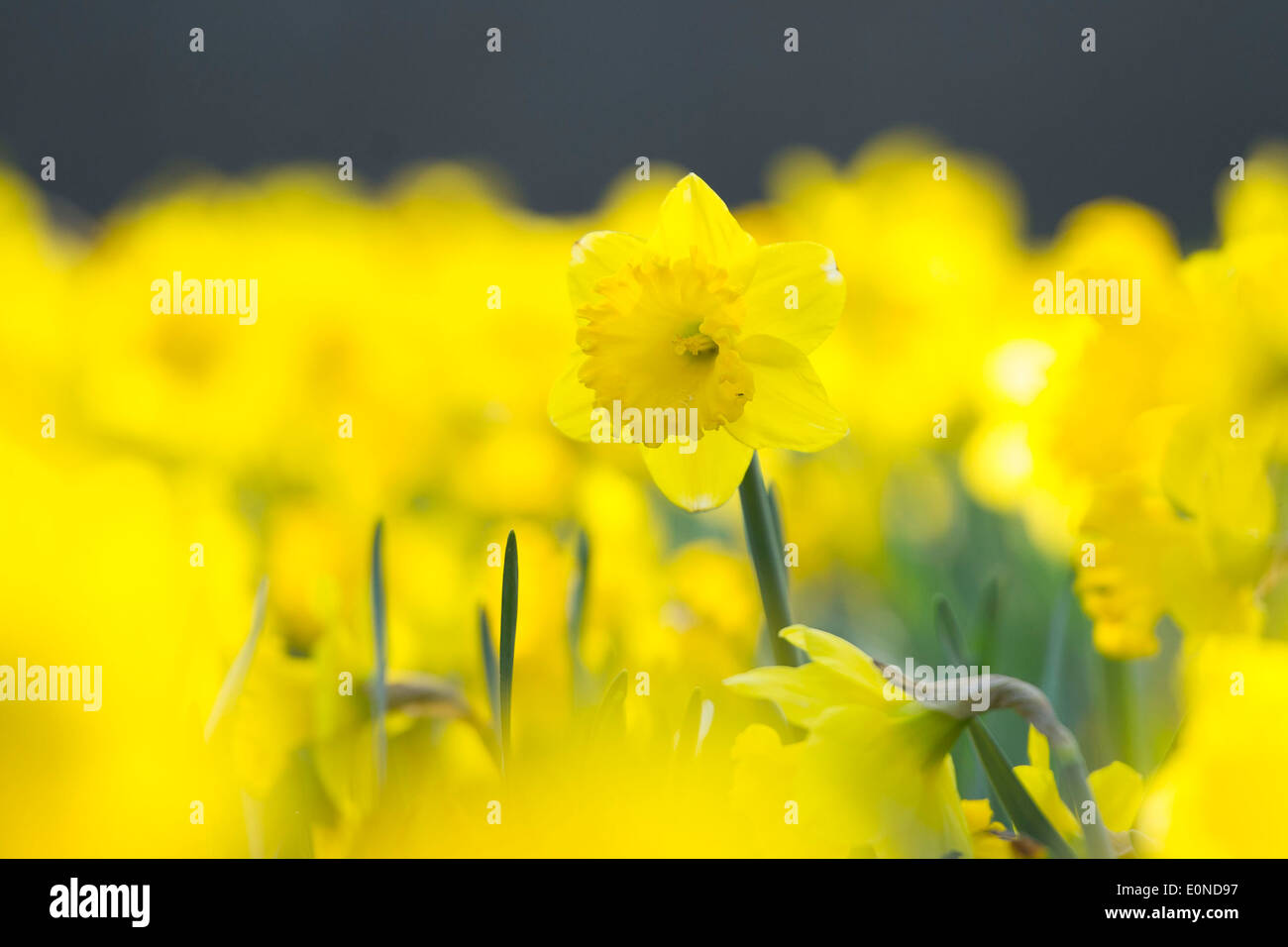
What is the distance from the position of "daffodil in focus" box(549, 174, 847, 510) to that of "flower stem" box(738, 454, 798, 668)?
25mm

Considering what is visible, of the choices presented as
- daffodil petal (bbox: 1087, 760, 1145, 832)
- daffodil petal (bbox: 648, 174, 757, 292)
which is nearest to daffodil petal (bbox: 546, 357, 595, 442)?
daffodil petal (bbox: 648, 174, 757, 292)

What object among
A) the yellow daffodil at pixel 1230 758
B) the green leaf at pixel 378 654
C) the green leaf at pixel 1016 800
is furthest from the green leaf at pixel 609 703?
the yellow daffodil at pixel 1230 758

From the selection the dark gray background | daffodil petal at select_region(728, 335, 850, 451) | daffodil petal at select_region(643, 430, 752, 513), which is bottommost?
daffodil petal at select_region(643, 430, 752, 513)

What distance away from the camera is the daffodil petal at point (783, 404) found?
788 mm

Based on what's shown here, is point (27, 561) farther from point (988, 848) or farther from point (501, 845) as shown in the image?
point (988, 848)

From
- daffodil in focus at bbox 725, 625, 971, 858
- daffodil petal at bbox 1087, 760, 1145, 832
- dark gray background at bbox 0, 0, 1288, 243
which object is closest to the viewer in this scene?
daffodil in focus at bbox 725, 625, 971, 858

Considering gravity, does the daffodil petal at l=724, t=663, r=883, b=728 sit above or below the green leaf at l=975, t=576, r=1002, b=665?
below

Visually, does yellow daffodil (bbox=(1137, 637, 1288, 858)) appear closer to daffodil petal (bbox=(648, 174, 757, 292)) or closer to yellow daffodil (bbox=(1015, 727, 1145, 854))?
yellow daffodil (bbox=(1015, 727, 1145, 854))

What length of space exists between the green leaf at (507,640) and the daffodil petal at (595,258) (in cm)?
23

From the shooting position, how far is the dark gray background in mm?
937

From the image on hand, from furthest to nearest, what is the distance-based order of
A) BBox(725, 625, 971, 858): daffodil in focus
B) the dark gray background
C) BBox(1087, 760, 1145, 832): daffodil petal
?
the dark gray background → BBox(1087, 760, 1145, 832): daffodil petal → BBox(725, 625, 971, 858): daffodil in focus

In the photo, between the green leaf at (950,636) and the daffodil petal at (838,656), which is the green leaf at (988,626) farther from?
the daffodil petal at (838,656)

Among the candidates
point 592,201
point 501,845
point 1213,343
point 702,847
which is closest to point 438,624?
point 501,845

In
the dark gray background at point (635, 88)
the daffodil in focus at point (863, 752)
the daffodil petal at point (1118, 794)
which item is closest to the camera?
the daffodil in focus at point (863, 752)
